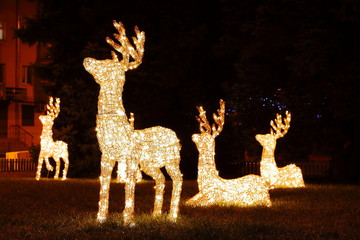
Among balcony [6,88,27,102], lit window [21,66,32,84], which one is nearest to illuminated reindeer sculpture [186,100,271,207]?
balcony [6,88,27,102]

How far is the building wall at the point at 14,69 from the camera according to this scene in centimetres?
4709

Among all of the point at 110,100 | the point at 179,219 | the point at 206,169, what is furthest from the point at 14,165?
the point at 110,100

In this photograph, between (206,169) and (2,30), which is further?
(2,30)

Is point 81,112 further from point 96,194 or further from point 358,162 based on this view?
point 358,162

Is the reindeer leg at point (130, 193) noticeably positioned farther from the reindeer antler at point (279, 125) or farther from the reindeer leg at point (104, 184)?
the reindeer antler at point (279, 125)

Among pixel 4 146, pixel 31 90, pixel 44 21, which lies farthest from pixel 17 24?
pixel 44 21

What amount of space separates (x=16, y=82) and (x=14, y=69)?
2.98 feet

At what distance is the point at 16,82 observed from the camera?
4788cm

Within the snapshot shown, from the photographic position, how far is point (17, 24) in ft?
156

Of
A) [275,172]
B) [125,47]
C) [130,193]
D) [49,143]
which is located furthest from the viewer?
[49,143]

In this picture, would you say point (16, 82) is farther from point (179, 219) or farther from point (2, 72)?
point (179, 219)

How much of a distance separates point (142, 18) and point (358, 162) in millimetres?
10942

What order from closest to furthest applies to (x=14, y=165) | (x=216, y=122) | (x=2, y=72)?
(x=216, y=122) → (x=14, y=165) → (x=2, y=72)

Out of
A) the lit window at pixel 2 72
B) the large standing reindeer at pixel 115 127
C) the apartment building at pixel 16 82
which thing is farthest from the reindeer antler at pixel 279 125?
the lit window at pixel 2 72
